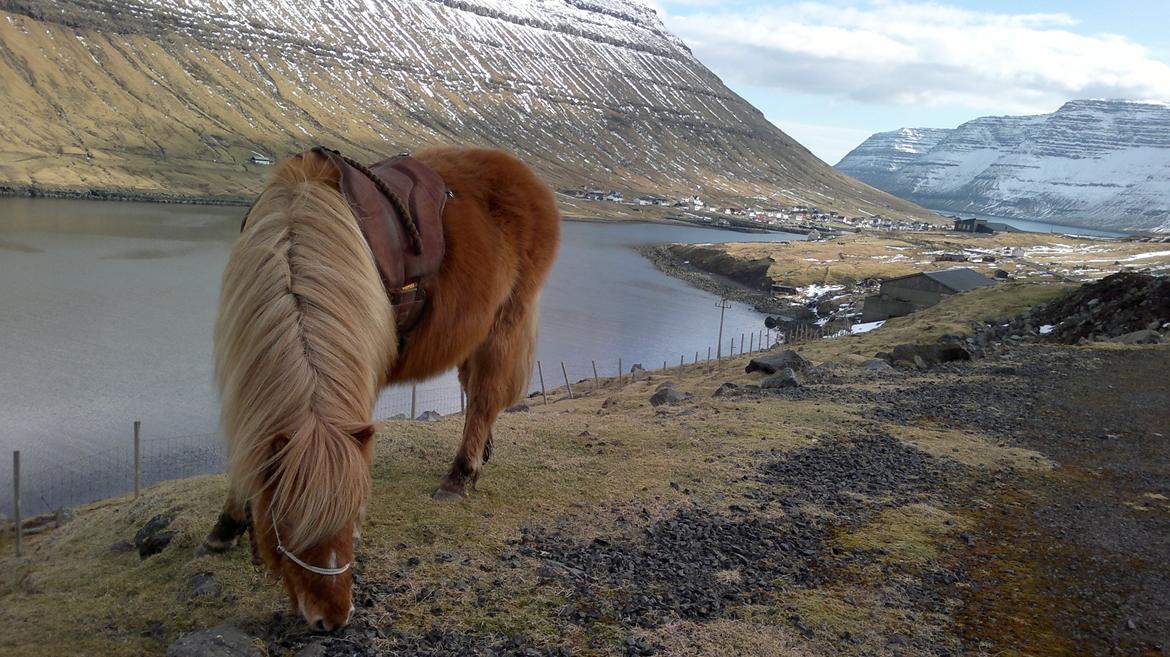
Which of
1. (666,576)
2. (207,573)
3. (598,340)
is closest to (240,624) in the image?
(207,573)

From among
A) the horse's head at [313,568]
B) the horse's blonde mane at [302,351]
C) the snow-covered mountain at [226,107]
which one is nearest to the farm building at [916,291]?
the horse's blonde mane at [302,351]

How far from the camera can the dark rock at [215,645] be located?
3.25 meters

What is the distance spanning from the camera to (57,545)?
6832 mm

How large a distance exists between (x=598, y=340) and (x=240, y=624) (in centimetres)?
3332

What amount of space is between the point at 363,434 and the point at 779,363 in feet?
38.2

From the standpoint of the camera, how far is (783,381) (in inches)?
463

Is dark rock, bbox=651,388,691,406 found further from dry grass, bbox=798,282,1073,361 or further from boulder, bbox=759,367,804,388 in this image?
dry grass, bbox=798,282,1073,361

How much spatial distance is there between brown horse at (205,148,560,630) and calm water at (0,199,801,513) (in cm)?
1465

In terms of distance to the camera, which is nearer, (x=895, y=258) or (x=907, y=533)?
(x=907, y=533)

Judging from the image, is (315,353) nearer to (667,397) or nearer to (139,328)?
(667,397)

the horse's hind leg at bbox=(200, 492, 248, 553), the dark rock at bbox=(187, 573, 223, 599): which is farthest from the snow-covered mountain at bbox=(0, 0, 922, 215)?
the dark rock at bbox=(187, 573, 223, 599)

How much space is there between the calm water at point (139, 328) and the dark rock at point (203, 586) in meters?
14.1

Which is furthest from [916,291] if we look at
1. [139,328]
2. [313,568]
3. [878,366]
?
[313,568]

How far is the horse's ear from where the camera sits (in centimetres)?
304
